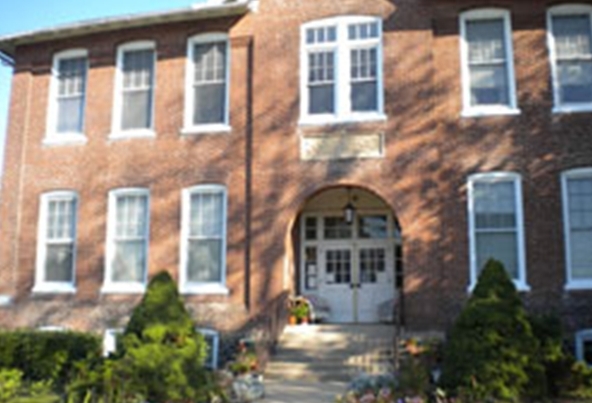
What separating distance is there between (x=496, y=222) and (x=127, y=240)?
9.54 meters

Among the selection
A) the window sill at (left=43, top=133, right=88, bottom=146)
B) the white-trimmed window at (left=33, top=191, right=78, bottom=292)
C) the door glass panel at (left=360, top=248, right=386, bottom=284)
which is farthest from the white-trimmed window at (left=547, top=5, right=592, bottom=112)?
the white-trimmed window at (left=33, top=191, right=78, bottom=292)

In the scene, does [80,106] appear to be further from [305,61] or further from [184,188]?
[305,61]

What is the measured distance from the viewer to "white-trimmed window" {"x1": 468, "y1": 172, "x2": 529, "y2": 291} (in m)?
16.0

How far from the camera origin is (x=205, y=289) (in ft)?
57.5

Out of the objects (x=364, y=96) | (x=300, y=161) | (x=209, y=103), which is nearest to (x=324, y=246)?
(x=300, y=161)

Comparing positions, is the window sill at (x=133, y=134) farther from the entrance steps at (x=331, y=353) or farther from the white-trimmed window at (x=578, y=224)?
the white-trimmed window at (x=578, y=224)

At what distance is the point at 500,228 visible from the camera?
53.1 feet

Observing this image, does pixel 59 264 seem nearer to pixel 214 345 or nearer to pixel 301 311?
pixel 214 345

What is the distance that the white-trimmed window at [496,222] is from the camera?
52.5 ft

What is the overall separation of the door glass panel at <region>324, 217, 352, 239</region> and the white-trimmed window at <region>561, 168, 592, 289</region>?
550cm

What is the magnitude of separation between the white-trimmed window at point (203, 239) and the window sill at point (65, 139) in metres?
3.65

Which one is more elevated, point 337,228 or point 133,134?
point 133,134

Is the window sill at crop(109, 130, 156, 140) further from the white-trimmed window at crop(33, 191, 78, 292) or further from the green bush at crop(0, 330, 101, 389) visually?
the green bush at crop(0, 330, 101, 389)

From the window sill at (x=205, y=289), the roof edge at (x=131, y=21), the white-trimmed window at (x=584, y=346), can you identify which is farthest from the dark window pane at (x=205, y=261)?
the white-trimmed window at (x=584, y=346)
